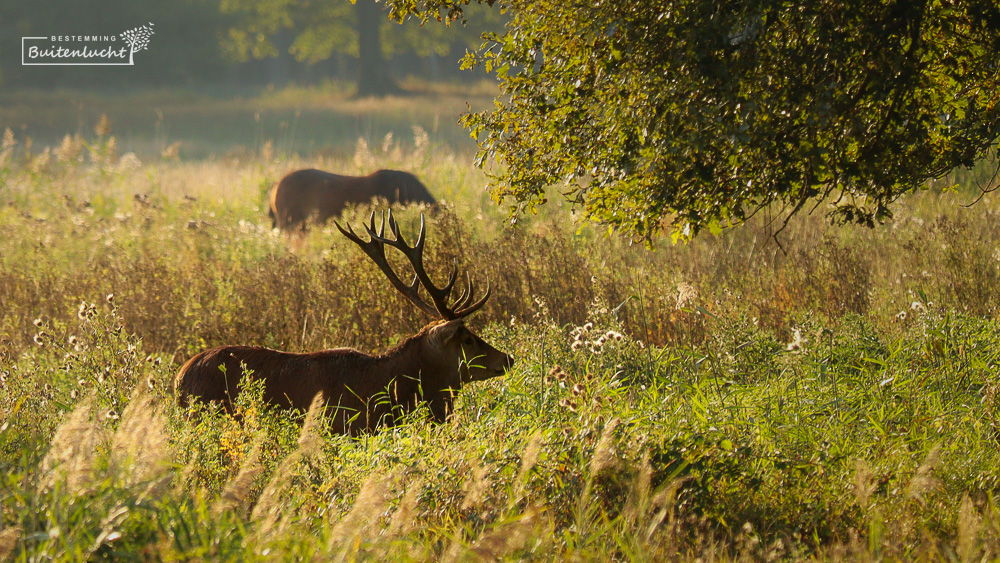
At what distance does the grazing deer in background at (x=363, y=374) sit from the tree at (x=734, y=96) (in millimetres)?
1222

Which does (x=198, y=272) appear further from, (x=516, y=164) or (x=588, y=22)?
(x=588, y=22)

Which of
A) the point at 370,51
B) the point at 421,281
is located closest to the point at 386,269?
the point at 421,281

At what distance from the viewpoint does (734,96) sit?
505cm

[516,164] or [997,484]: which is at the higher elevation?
[516,164]

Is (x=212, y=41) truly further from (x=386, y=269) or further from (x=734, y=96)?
(x=734, y=96)

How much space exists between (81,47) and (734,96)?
49626 millimetres

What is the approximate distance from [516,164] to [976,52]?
2.90m

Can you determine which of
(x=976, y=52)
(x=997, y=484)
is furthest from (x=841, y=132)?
(x=997, y=484)

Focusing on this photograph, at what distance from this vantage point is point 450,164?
17484 millimetres

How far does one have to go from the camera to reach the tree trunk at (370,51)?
44.7 meters

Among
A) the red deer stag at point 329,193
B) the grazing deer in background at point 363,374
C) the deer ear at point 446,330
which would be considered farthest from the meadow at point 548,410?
the red deer stag at point 329,193

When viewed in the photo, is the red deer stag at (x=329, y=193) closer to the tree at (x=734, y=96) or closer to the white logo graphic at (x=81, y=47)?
the tree at (x=734, y=96)

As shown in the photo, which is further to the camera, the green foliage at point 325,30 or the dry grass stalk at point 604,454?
the green foliage at point 325,30

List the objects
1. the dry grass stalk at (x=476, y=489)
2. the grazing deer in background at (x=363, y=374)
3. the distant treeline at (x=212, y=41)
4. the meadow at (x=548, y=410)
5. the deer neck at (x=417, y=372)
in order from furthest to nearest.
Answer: the distant treeline at (x=212, y=41) < the deer neck at (x=417, y=372) < the grazing deer in background at (x=363, y=374) < the dry grass stalk at (x=476, y=489) < the meadow at (x=548, y=410)
